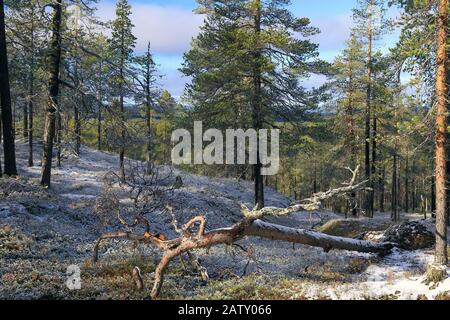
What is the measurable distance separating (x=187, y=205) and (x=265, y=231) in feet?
40.2

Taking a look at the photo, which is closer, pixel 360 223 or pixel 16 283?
pixel 16 283

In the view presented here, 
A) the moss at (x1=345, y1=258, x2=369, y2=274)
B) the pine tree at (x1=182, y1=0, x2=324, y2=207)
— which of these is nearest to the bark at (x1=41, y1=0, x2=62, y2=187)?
the pine tree at (x1=182, y1=0, x2=324, y2=207)

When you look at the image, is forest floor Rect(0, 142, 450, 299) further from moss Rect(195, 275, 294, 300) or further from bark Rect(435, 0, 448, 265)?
bark Rect(435, 0, 448, 265)

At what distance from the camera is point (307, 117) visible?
78.6 feet

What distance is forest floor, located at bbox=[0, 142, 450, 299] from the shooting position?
9.10 meters

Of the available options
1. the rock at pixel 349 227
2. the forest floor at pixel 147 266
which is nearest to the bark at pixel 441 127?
the forest floor at pixel 147 266

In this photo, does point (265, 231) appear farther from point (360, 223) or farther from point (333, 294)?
point (360, 223)

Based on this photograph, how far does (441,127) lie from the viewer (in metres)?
11.3

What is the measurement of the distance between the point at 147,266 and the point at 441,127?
8.89 metres

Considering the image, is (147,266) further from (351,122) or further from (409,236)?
(351,122)

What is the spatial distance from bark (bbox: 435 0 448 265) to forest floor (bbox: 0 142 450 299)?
3.42ft

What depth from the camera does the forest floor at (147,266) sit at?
910 cm

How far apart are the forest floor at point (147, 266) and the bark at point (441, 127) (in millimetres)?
1041

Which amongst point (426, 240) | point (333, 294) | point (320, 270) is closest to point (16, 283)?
point (333, 294)
